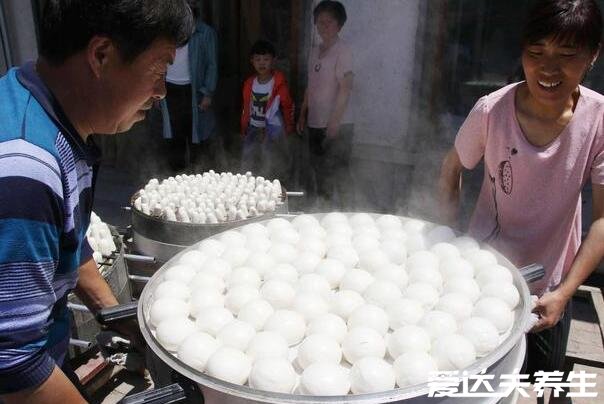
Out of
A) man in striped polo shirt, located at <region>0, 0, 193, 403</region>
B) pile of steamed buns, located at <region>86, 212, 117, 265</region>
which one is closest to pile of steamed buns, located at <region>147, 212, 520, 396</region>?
man in striped polo shirt, located at <region>0, 0, 193, 403</region>

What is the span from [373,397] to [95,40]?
1.07 meters

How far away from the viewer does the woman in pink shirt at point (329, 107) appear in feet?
14.8

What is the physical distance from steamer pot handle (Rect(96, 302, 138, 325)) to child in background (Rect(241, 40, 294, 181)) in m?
3.57

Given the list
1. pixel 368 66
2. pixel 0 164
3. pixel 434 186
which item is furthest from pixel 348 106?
pixel 0 164

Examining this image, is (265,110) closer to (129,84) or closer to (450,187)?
(450,187)

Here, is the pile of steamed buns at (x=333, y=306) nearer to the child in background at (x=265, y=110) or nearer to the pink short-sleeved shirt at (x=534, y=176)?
the pink short-sleeved shirt at (x=534, y=176)

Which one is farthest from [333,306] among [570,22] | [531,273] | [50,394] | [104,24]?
[570,22]

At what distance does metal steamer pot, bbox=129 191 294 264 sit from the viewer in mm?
2738

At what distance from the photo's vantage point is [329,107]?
16.2ft

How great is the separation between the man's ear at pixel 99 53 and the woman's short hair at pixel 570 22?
55.9 inches

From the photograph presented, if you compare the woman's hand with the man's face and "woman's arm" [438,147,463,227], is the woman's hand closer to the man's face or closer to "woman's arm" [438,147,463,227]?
"woman's arm" [438,147,463,227]

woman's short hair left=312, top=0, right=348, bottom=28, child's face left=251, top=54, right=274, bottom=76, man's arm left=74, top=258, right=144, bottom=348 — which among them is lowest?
man's arm left=74, top=258, right=144, bottom=348

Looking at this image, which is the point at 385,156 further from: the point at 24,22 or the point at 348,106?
the point at 24,22

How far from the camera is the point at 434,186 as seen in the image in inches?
203
